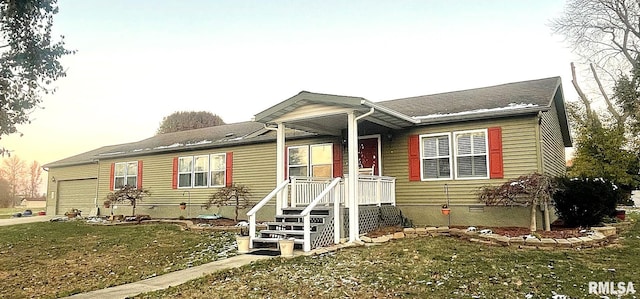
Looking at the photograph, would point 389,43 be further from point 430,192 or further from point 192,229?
point 192,229

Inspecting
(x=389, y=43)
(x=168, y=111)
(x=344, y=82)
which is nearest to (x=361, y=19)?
(x=389, y=43)

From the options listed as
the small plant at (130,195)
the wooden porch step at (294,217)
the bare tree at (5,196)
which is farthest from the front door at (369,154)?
the bare tree at (5,196)

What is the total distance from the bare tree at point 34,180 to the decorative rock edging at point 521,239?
45975 millimetres

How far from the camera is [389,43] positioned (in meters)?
15.9

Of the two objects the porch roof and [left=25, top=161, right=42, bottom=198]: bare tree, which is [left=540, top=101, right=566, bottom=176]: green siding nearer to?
the porch roof

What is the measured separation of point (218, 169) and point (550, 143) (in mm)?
10692

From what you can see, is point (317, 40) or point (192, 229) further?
point (317, 40)

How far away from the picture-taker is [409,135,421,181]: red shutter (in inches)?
440

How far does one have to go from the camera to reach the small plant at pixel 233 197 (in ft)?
46.5

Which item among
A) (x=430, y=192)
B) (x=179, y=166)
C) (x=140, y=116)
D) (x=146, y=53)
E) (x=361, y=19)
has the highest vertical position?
(x=361, y=19)

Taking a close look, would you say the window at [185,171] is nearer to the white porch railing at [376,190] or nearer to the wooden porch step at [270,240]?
the wooden porch step at [270,240]

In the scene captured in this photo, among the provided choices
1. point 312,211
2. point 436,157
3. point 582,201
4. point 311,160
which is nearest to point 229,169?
point 311,160

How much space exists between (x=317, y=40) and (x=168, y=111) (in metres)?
31.8

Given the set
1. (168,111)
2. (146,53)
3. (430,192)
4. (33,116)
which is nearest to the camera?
(430,192)
